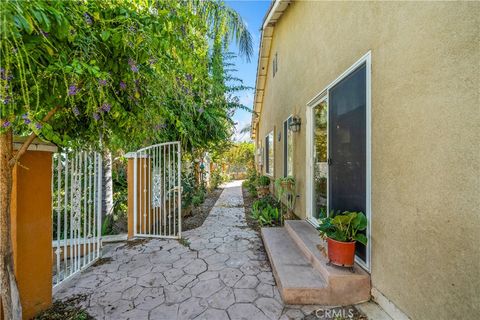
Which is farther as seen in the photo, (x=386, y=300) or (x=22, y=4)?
(x=386, y=300)

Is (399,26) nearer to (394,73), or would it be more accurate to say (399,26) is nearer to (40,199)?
(394,73)

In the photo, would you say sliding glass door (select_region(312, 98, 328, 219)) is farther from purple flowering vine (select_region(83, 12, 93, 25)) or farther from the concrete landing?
purple flowering vine (select_region(83, 12, 93, 25))

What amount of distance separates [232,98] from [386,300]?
278 inches

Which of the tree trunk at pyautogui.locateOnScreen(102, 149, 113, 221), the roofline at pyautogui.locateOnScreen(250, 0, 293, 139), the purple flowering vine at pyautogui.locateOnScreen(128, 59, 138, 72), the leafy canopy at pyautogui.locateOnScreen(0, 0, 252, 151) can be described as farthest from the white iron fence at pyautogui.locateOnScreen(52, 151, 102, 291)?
the roofline at pyautogui.locateOnScreen(250, 0, 293, 139)

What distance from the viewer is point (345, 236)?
2.44 m

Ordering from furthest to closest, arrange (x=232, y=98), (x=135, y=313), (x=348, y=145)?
(x=232, y=98) < (x=348, y=145) < (x=135, y=313)

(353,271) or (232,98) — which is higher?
(232,98)

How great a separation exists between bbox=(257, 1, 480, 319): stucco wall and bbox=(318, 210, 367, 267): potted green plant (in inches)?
6.4

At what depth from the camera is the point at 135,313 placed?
232 cm

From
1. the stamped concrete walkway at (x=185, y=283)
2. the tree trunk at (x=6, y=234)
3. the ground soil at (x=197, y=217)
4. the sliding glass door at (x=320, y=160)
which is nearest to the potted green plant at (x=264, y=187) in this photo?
the ground soil at (x=197, y=217)

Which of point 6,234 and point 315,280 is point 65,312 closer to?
point 6,234

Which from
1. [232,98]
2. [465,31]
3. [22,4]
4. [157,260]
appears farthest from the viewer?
[232,98]

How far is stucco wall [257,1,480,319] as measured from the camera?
1.41 m

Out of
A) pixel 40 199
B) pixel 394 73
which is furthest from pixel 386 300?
pixel 40 199
